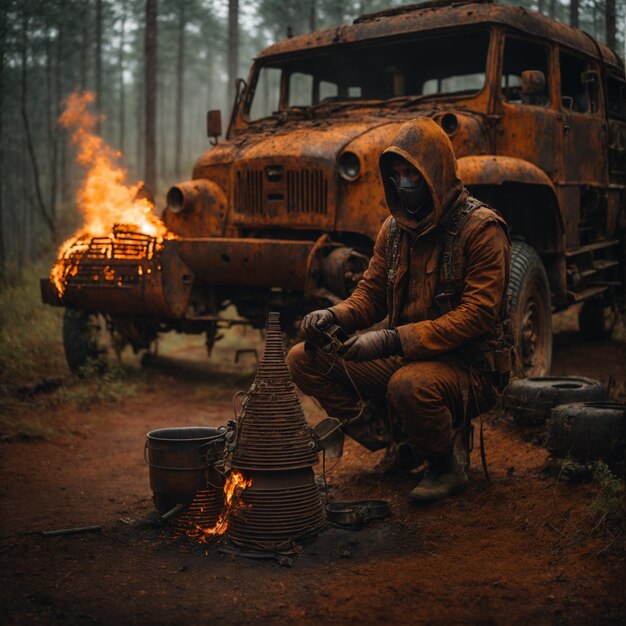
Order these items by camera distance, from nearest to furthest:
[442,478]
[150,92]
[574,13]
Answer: [442,478] → [574,13] → [150,92]

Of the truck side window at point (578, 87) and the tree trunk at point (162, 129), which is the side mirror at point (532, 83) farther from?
the tree trunk at point (162, 129)

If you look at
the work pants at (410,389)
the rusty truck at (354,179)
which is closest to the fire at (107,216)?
the rusty truck at (354,179)

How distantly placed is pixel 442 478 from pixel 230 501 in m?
1.18

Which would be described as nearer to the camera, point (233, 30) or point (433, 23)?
point (433, 23)

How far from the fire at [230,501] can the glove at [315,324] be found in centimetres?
78

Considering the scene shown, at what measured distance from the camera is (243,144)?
7344 millimetres

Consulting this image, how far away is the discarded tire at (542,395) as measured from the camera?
207 inches

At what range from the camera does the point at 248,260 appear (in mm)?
6566

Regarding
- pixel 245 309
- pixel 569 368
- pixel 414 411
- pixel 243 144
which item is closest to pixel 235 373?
pixel 245 309

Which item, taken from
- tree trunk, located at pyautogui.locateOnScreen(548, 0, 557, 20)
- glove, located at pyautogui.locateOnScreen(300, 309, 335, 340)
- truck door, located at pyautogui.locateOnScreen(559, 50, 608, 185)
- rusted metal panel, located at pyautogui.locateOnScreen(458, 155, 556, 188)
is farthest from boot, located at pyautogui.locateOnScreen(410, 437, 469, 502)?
tree trunk, located at pyautogui.locateOnScreen(548, 0, 557, 20)

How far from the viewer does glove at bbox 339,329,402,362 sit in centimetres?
389

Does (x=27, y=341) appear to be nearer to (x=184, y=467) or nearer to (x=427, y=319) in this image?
(x=184, y=467)

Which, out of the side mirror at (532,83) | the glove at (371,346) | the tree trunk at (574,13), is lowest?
the glove at (371,346)

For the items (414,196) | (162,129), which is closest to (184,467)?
(414,196)
